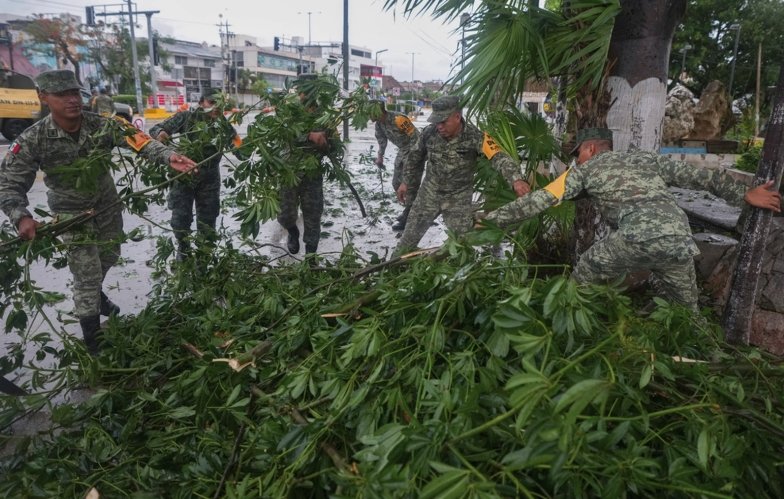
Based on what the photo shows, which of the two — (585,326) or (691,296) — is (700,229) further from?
(585,326)

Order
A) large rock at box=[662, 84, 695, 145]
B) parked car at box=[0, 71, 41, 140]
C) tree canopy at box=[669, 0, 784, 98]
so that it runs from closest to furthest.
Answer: large rock at box=[662, 84, 695, 145]
parked car at box=[0, 71, 41, 140]
tree canopy at box=[669, 0, 784, 98]

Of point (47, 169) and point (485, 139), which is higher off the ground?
point (485, 139)

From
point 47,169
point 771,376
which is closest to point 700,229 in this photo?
point 771,376

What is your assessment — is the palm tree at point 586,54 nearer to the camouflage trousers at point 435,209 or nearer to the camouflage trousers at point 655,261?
the camouflage trousers at point 655,261

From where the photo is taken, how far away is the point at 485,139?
3.85 meters

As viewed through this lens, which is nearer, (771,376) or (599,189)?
(771,376)

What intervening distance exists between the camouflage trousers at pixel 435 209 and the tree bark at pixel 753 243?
1.99 m

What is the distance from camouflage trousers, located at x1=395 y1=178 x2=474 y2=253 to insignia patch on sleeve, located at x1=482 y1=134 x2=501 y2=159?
57cm

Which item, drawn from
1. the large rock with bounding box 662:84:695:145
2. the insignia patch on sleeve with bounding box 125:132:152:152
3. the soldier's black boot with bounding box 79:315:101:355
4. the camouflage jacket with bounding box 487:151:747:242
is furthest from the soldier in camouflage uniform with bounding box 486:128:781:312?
the large rock with bounding box 662:84:695:145

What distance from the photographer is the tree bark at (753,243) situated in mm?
2646

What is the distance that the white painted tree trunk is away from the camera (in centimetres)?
320

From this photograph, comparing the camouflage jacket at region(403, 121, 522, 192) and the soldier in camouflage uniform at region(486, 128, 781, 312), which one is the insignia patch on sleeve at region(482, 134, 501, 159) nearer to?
the camouflage jacket at region(403, 121, 522, 192)

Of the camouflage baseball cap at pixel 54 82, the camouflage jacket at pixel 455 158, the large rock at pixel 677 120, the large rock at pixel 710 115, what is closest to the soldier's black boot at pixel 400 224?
the camouflage jacket at pixel 455 158

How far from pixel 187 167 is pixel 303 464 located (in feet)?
7.50
